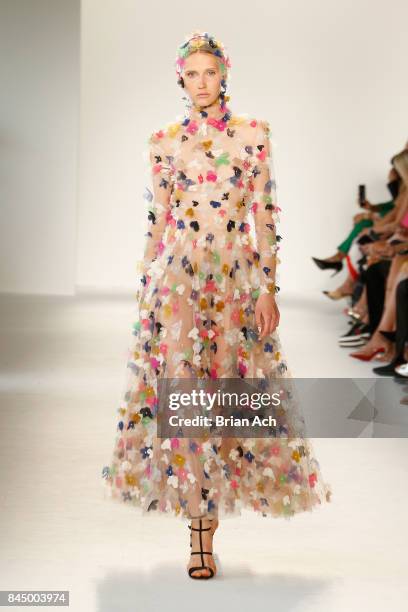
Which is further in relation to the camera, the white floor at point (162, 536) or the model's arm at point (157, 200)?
the model's arm at point (157, 200)

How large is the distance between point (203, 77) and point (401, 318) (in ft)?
9.90

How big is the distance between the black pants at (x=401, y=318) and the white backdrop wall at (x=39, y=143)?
15.3ft

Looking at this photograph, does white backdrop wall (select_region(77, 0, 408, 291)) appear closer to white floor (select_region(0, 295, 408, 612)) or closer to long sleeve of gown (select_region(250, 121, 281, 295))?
white floor (select_region(0, 295, 408, 612))

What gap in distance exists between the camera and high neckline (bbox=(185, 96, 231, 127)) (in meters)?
2.58

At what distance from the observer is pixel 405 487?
3.39 m

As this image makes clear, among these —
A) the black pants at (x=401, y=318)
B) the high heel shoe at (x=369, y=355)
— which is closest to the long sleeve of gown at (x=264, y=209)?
the black pants at (x=401, y=318)

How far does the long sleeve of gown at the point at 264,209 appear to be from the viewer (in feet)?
8.38

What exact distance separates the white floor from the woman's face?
99 centimetres

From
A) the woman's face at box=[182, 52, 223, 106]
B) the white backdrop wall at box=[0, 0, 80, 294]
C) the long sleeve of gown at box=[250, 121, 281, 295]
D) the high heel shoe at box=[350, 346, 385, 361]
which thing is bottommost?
the long sleeve of gown at box=[250, 121, 281, 295]

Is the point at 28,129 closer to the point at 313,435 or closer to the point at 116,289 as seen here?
the point at 116,289

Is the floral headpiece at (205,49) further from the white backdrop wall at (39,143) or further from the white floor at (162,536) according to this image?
the white backdrop wall at (39,143)

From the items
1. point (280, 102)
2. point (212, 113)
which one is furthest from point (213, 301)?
point (280, 102)

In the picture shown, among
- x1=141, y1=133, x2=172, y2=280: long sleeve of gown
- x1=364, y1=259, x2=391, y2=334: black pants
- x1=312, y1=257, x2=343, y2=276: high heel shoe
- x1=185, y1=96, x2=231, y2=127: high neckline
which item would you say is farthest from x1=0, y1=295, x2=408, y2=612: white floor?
x1=312, y1=257, x2=343, y2=276: high heel shoe

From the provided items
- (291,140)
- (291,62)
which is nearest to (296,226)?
(291,140)
